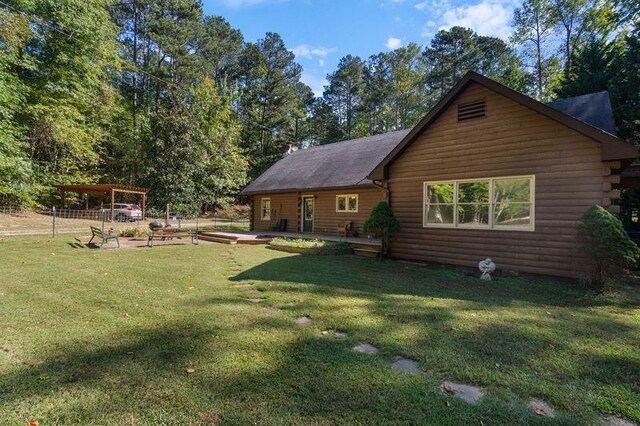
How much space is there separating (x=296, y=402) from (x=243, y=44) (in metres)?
43.9

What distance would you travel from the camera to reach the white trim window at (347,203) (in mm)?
14561

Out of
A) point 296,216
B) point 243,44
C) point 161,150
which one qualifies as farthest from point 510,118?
point 243,44

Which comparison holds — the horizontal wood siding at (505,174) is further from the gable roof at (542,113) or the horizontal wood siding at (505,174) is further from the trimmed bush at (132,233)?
the trimmed bush at (132,233)

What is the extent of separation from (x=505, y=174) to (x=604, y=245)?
2.56m

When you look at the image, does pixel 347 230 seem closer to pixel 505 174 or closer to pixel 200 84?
pixel 505 174

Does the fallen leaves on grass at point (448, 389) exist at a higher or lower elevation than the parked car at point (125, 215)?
lower

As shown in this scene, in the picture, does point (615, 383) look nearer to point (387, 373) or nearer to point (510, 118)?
point (387, 373)

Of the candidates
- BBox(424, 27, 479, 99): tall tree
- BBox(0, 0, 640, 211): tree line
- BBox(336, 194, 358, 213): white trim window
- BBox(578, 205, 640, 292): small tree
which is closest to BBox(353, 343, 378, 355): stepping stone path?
BBox(578, 205, 640, 292): small tree

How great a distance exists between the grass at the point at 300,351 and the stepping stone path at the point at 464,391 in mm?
62

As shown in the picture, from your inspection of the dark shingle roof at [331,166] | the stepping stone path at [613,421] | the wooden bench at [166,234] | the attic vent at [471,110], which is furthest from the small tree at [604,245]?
the wooden bench at [166,234]

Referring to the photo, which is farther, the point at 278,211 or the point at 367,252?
the point at 278,211

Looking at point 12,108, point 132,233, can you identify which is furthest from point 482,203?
point 12,108

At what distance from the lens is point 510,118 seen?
26.0ft

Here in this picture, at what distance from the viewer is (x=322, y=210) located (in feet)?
52.1
